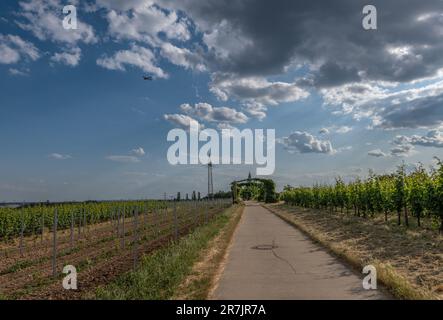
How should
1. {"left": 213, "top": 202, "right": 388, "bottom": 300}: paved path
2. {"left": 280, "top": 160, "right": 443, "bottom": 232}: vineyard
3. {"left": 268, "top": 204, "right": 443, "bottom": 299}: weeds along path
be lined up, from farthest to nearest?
{"left": 280, "top": 160, "right": 443, "bottom": 232}: vineyard
{"left": 268, "top": 204, "right": 443, "bottom": 299}: weeds along path
{"left": 213, "top": 202, "right": 388, "bottom": 300}: paved path

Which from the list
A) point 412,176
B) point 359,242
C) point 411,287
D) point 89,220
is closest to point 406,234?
point 359,242

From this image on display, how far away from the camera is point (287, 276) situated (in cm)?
895

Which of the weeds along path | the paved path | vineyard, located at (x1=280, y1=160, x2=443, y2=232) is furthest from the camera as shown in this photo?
vineyard, located at (x1=280, y1=160, x2=443, y2=232)

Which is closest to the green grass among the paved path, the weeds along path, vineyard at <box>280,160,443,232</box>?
the paved path

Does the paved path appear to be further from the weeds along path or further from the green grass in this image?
the green grass

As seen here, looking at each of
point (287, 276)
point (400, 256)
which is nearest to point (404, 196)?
point (400, 256)

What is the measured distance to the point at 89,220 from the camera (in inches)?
1578

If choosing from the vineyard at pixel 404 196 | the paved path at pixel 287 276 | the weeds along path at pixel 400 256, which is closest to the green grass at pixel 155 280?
the paved path at pixel 287 276

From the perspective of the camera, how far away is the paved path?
7.30 m

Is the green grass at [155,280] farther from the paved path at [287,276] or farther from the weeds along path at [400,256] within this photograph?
the weeds along path at [400,256]

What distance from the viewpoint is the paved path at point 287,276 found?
7301 mm

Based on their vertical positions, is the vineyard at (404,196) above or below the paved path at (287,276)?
above

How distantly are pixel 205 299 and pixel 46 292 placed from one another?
181 inches
